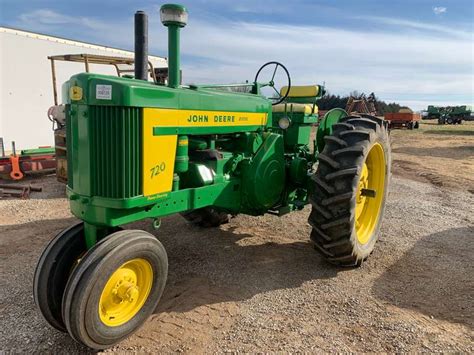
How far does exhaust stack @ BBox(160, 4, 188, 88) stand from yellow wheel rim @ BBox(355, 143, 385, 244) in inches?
97.0

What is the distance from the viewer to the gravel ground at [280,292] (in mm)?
2947

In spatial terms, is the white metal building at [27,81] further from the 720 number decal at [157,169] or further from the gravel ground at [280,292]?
the 720 number decal at [157,169]

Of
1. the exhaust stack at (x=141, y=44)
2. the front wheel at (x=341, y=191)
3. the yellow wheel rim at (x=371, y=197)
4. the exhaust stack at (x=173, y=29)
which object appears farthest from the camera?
the yellow wheel rim at (x=371, y=197)

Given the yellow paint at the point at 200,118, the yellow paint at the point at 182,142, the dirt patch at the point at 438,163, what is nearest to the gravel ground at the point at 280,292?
the yellow paint at the point at 182,142

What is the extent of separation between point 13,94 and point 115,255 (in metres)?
10.7

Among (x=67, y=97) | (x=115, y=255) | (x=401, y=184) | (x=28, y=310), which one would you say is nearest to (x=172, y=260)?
(x=28, y=310)

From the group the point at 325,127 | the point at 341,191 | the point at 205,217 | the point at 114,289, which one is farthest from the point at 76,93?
the point at 325,127

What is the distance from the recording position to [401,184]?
8555 millimetres

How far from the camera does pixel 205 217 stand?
516 cm

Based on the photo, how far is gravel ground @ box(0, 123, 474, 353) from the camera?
2.95 m

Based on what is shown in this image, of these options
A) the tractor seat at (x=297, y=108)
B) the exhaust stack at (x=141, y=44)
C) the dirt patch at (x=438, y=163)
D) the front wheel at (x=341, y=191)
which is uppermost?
the exhaust stack at (x=141, y=44)

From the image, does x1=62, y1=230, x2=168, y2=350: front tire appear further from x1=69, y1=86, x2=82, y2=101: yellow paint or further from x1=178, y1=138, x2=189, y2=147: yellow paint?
x1=69, y1=86, x2=82, y2=101: yellow paint

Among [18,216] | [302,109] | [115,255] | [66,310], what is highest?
[302,109]

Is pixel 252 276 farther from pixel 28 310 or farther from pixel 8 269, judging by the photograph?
pixel 8 269
